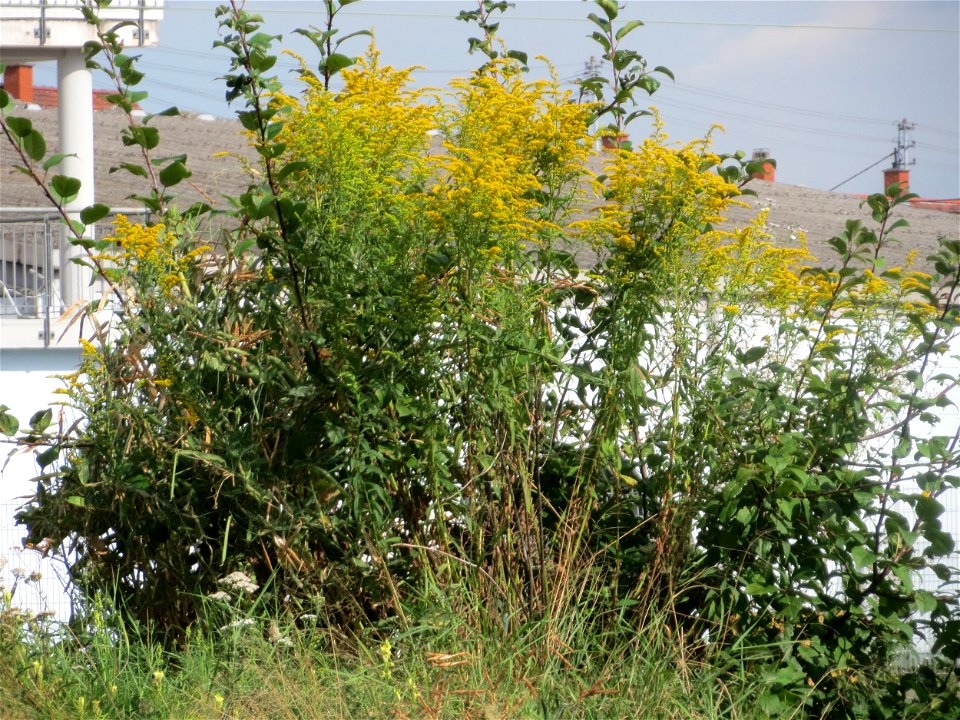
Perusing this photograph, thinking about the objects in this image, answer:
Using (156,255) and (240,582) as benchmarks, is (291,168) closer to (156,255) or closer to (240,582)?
(156,255)

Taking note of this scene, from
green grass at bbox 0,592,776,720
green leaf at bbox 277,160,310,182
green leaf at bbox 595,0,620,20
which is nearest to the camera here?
green grass at bbox 0,592,776,720

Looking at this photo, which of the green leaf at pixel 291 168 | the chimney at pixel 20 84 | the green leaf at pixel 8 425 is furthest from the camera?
the chimney at pixel 20 84

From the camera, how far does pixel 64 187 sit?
3719mm

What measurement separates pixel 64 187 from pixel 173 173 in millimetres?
372

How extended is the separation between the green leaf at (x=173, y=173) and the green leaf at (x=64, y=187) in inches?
11.3

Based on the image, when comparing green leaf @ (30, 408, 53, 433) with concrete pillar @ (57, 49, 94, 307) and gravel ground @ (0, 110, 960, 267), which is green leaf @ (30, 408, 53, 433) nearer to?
gravel ground @ (0, 110, 960, 267)

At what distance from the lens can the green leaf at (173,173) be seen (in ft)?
12.2

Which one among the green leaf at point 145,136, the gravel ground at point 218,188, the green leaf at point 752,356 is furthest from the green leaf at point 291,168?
the gravel ground at point 218,188

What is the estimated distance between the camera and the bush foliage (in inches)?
138

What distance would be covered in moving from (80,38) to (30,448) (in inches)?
257

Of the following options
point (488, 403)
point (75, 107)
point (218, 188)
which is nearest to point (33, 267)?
point (75, 107)

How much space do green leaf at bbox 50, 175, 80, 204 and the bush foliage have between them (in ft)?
0.46

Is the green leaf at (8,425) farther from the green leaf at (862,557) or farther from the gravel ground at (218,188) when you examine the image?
the gravel ground at (218,188)

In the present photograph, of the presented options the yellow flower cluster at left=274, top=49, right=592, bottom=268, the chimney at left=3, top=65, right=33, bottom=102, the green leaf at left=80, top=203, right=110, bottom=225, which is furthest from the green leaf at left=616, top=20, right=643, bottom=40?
the chimney at left=3, top=65, right=33, bottom=102
